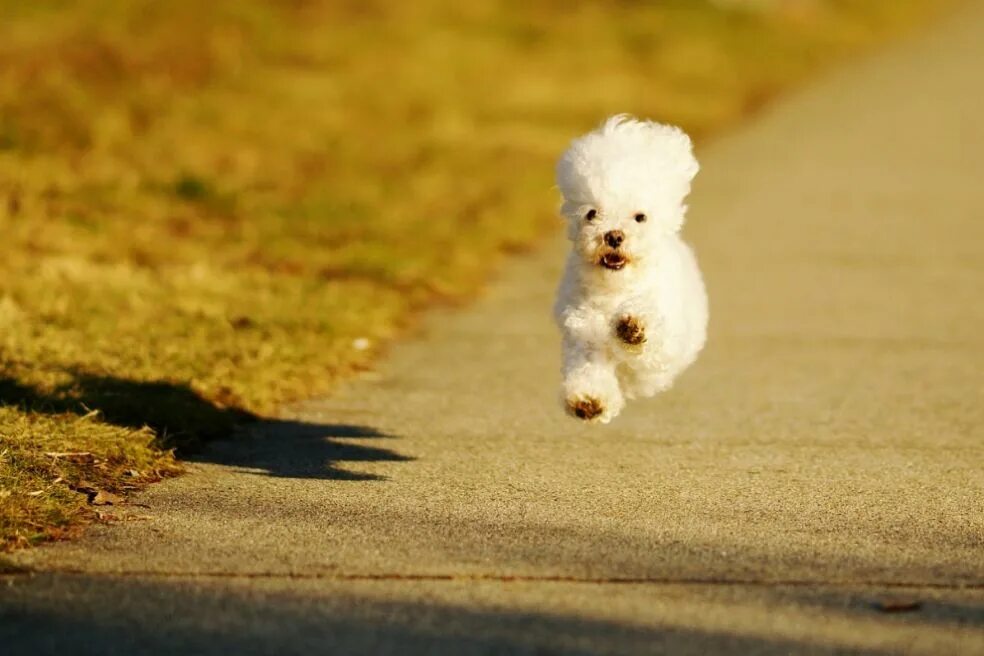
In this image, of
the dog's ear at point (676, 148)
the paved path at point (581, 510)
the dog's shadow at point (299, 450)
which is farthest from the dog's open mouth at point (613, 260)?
the dog's shadow at point (299, 450)

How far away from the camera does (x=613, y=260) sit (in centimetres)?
664

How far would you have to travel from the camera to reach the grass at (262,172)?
27.1ft

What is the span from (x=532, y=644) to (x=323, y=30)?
800 inches

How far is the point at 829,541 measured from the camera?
19.7 ft

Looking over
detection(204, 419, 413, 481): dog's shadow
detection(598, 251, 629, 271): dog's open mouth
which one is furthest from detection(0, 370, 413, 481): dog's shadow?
detection(598, 251, 629, 271): dog's open mouth

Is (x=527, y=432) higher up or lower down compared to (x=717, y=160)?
lower down

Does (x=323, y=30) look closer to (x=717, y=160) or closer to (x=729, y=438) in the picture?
(x=717, y=160)

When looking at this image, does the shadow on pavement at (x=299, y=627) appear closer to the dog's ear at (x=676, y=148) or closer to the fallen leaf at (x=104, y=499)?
the fallen leaf at (x=104, y=499)

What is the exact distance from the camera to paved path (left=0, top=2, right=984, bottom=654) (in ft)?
16.4

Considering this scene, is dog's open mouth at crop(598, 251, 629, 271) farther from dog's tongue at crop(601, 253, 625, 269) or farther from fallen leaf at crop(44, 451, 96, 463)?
fallen leaf at crop(44, 451, 96, 463)

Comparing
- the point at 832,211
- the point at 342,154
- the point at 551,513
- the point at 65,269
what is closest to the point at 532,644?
the point at 551,513

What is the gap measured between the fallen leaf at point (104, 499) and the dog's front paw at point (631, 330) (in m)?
2.12

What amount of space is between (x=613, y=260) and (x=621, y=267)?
0.05 metres

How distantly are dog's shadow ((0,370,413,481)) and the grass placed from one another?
1.0 inches
